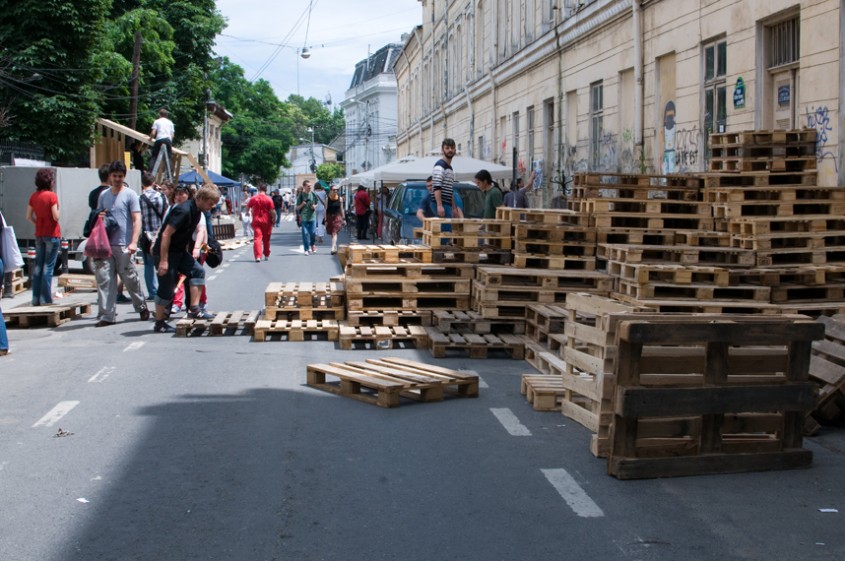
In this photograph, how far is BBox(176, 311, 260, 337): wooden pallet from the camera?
12195mm

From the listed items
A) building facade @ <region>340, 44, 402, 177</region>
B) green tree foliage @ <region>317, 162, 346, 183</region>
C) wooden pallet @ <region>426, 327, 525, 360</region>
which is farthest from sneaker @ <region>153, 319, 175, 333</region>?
green tree foliage @ <region>317, 162, 346, 183</region>

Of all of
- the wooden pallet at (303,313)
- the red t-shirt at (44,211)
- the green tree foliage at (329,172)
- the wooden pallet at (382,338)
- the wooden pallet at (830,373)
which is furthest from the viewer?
the green tree foliage at (329,172)

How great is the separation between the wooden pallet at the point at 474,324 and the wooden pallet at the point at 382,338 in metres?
0.24

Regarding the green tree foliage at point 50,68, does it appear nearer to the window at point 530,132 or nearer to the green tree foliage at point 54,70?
the green tree foliage at point 54,70

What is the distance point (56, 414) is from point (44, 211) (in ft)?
23.8

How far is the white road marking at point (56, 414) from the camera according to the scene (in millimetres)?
7652

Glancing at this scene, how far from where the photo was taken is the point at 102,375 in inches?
380

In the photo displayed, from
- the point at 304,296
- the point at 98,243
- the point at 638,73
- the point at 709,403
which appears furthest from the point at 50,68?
the point at 709,403

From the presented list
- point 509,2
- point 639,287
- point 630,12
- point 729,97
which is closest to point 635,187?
point 639,287

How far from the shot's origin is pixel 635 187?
12.1 meters

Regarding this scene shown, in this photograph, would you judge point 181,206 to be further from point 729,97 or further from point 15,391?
point 729,97

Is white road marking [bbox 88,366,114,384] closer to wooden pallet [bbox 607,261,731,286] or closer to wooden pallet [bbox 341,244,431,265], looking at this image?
wooden pallet [bbox 341,244,431,265]

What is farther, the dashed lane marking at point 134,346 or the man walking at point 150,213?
the man walking at point 150,213

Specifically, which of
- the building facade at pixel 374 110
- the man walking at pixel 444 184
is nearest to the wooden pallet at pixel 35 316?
the man walking at pixel 444 184
